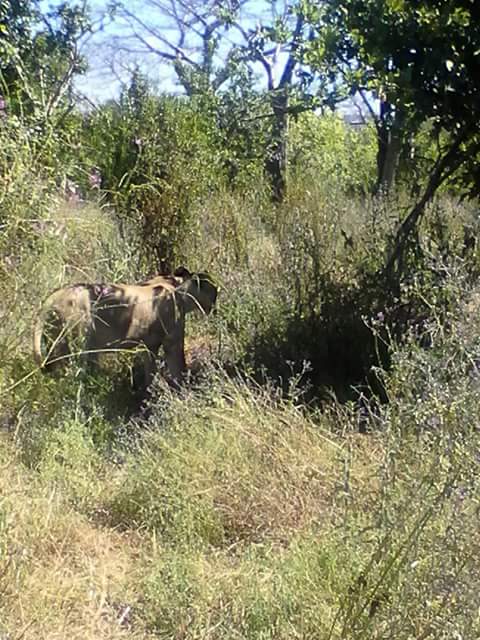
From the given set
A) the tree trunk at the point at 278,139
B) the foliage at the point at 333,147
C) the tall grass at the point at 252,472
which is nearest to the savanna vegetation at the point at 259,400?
the tall grass at the point at 252,472

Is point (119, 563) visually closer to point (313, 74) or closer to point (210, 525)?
point (210, 525)

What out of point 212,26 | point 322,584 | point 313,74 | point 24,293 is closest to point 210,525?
point 322,584

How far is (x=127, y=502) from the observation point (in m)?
4.52

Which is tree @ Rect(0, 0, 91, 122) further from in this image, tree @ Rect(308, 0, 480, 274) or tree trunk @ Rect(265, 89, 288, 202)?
tree trunk @ Rect(265, 89, 288, 202)

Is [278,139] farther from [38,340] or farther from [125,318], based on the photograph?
[38,340]

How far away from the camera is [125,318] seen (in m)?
6.20

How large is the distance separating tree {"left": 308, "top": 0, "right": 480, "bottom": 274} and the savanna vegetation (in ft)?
0.06

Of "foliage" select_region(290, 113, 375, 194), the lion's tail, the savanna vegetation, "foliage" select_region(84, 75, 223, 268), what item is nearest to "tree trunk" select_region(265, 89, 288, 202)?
"foliage" select_region(290, 113, 375, 194)

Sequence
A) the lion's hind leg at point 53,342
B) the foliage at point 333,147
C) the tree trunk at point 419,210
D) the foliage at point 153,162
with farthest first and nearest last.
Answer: the foliage at point 333,147
the foliage at point 153,162
the tree trunk at point 419,210
the lion's hind leg at point 53,342

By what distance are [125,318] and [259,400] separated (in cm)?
152

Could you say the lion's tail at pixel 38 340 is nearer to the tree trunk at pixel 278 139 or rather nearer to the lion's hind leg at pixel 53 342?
the lion's hind leg at pixel 53 342

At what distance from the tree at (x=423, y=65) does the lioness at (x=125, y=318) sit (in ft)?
5.03

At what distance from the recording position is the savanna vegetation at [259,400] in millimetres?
2998

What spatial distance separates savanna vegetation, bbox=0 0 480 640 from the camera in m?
3.00
